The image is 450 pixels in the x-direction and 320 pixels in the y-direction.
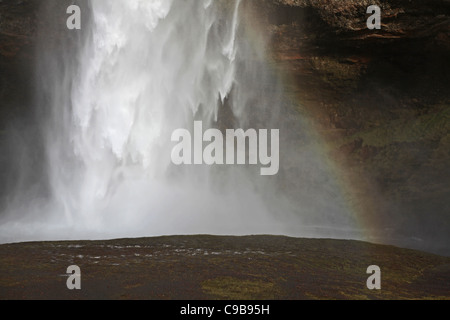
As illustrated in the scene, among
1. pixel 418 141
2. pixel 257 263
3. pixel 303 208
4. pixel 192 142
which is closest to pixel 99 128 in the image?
pixel 192 142

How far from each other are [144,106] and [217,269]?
13053mm

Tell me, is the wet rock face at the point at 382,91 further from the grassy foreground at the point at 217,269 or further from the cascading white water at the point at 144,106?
the grassy foreground at the point at 217,269

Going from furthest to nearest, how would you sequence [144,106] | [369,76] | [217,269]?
[369,76], [144,106], [217,269]

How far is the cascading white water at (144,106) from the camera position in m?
19.3

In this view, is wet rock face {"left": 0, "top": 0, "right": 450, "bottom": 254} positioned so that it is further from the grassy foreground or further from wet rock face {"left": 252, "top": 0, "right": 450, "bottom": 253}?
the grassy foreground

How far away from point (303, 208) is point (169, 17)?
11.3 meters

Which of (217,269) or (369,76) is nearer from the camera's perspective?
(217,269)

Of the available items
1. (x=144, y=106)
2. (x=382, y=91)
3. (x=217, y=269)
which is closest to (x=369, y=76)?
(x=382, y=91)

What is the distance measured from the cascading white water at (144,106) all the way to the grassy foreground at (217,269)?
266 inches

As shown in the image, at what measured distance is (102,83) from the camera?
19750mm

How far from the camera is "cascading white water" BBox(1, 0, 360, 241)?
19.3 m

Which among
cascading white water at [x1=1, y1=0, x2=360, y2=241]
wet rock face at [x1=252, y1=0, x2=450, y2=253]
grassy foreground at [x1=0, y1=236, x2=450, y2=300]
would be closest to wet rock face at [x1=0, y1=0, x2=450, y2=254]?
wet rock face at [x1=252, y1=0, x2=450, y2=253]

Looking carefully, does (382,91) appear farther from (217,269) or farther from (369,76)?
(217,269)

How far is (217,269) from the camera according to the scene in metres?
8.49
